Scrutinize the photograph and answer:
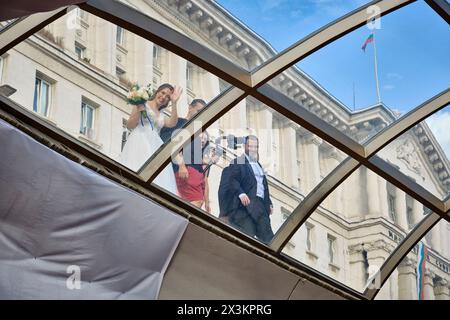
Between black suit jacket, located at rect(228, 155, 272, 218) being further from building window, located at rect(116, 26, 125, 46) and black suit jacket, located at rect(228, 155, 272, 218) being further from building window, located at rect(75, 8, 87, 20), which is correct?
building window, located at rect(75, 8, 87, 20)

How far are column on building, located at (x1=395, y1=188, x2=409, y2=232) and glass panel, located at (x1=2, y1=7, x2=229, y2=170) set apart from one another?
4387 mm

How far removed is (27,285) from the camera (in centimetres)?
840

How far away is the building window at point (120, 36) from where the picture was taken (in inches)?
399

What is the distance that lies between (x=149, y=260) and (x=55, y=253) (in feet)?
5.27

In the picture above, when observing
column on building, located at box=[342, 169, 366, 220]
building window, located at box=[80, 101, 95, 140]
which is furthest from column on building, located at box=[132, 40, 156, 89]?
column on building, located at box=[342, 169, 366, 220]

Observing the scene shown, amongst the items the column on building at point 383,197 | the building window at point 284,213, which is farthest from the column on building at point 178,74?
→ the column on building at point 383,197

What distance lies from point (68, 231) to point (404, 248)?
7.14 meters

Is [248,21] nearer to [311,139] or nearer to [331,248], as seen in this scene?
[311,139]

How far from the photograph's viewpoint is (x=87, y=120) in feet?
36.5

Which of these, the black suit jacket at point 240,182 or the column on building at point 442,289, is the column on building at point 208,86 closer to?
the black suit jacket at point 240,182

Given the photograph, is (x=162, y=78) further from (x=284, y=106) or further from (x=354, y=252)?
(x=354, y=252)

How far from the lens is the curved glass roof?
10.3m

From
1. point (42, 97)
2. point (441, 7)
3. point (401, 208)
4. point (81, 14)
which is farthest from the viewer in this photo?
point (401, 208)

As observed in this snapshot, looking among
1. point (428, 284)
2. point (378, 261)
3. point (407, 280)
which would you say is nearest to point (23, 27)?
point (378, 261)
